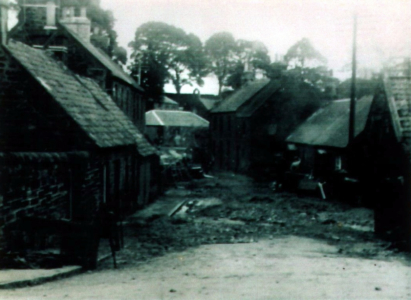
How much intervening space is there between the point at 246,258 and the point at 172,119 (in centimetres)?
4611

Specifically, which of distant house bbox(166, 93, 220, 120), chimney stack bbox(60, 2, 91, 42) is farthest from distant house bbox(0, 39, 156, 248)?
distant house bbox(166, 93, 220, 120)

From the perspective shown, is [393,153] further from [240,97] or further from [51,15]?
[240,97]

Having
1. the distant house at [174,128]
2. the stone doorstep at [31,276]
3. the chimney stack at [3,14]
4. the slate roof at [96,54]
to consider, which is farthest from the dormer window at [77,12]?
the distant house at [174,128]

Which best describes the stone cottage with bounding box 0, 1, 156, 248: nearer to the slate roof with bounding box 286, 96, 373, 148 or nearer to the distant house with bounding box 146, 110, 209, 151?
the slate roof with bounding box 286, 96, 373, 148

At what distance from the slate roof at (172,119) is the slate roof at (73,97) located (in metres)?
34.5

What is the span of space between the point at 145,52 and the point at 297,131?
2616cm

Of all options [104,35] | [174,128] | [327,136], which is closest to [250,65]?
[174,128]

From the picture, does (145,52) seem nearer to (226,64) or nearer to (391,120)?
(391,120)

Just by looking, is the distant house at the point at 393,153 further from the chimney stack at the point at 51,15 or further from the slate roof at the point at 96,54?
the chimney stack at the point at 51,15

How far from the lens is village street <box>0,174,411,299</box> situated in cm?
739

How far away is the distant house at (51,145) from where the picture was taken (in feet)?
31.0

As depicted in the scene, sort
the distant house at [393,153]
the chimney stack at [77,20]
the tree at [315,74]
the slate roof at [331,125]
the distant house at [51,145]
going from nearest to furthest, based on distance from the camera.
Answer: the distant house at [51,145], the distant house at [393,153], the chimney stack at [77,20], the slate roof at [331,125], the tree at [315,74]

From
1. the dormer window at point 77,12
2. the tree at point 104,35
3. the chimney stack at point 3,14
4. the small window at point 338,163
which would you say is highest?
the dormer window at point 77,12

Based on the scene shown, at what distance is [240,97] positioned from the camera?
5300 centimetres
